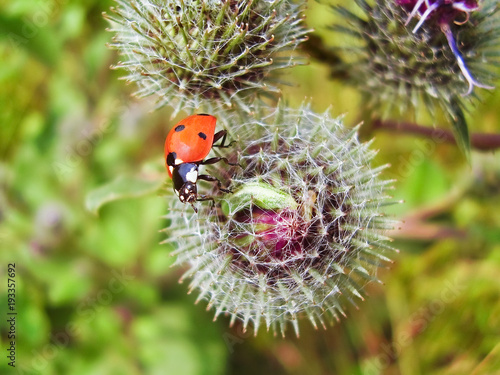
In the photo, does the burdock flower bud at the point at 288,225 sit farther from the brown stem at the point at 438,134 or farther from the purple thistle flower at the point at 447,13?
the brown stem at the point at 438,134

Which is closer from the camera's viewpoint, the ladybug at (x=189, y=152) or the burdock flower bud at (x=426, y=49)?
the ladybug at (x=189, y=152)

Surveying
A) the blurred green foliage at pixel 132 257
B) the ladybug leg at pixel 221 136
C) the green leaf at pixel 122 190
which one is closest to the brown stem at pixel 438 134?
the blurred green foliage at pixel 132 257

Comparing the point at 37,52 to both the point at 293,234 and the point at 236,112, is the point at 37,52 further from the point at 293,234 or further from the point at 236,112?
the point at 293,234

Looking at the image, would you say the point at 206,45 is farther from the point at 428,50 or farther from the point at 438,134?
the point at 438,134

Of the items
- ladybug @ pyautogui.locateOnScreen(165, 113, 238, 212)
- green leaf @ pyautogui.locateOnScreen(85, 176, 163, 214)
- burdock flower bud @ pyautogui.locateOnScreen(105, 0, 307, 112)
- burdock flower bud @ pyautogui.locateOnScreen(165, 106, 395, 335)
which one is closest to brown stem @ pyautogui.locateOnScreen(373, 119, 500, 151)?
burdock flower bud @ pyautogui.locateOnScreen(165, 106, 395, 335)

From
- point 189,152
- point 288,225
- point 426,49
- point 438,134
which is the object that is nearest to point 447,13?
point 426,49

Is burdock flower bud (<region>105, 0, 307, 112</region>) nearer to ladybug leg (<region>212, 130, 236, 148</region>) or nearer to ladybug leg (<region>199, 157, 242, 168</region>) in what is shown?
ladybug leg (<region>212, 130, 236, 148</region>)

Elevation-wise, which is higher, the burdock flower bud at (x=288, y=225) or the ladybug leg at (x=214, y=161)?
the ladybug leg at (x=214, y=161)

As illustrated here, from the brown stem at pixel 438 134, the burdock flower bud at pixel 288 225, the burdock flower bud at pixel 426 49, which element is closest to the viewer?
the burdock flower bud at pixel 288 225
